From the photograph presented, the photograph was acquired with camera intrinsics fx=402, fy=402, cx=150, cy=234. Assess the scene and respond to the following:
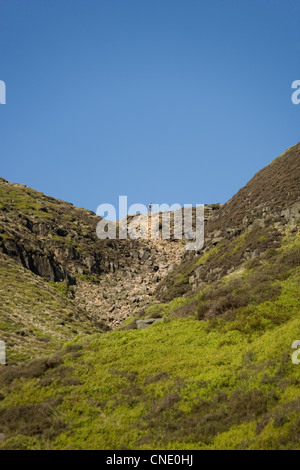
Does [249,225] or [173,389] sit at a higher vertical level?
[249,225]

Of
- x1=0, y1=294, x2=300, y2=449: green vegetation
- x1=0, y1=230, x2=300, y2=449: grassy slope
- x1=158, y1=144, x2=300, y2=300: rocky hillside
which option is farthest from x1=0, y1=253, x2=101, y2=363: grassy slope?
x1=158, y1=144, x2=300, y2=300: rocky hillside

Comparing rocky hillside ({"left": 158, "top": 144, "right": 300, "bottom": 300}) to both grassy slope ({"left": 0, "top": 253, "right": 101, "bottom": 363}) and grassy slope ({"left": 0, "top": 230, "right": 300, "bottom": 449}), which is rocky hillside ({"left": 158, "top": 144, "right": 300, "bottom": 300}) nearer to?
grassy slope ({"left": 0, "top": 253, "right": 101, "bottom": 363})

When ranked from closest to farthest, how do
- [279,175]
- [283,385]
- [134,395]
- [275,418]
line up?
[275,418] < [283,385] < [134,395] < [279,175]

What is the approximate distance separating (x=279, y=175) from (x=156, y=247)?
36223 millimetres

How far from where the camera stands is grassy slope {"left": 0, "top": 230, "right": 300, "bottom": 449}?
43.2 feet

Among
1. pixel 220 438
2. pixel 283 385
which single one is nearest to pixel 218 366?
pixel 283 385

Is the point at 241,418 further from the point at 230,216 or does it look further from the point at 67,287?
the point at 67,287

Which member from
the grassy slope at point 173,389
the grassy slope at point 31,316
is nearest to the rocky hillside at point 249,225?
the grassy slope at point 31,316

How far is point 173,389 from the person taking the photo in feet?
54.2

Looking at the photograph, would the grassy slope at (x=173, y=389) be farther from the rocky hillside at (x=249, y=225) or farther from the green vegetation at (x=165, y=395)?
the rocky hillside at (x=249, y=225)

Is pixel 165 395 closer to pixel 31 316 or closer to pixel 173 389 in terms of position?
pixel 173 389

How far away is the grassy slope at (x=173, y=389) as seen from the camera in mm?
13164

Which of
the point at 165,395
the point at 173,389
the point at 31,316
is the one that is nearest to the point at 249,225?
the point at 31,316

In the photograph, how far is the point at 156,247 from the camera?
8950 centimetres
